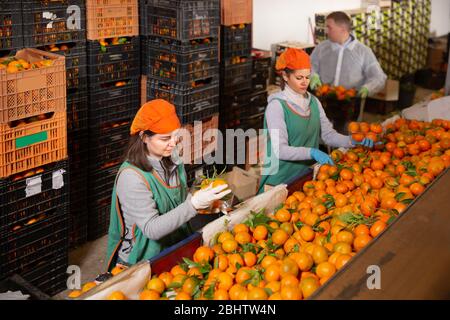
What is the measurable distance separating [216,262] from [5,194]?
1.94m

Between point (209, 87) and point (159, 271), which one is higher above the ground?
point (209, 87)

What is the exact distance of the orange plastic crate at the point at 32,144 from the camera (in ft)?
13.1

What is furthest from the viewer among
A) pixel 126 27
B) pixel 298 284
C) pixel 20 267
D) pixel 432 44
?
pixel 432 44

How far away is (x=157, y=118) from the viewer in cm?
286

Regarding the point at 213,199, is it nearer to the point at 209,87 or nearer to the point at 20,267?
the point at 20,267

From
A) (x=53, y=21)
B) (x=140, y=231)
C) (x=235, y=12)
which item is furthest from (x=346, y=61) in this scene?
(x=140, y=231)

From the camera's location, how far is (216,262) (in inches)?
109

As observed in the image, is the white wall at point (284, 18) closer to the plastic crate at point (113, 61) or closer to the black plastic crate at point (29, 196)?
the plastic crate at point (113, 61)

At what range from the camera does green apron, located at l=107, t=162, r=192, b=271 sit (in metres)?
3.05

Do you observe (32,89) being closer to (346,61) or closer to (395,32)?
(346,61)

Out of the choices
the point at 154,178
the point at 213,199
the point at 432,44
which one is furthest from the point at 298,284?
the point at 432,44

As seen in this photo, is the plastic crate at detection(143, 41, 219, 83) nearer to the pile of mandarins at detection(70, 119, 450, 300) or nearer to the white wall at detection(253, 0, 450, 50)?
the pile of mandarins at detection(70, 119, 450, 300)

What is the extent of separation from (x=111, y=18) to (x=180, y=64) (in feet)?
2.28
